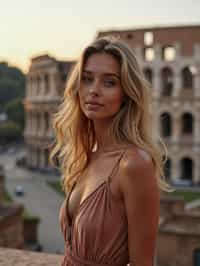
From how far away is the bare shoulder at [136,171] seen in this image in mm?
2443

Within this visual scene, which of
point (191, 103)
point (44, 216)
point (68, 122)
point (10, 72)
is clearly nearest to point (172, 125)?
point (191, 103)

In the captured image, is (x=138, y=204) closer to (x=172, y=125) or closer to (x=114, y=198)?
(x=114, y=198)

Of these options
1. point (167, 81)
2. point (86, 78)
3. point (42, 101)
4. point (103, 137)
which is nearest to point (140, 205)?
point (103, 137)

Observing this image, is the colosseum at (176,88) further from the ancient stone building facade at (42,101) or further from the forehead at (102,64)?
the forehead at (102,64)

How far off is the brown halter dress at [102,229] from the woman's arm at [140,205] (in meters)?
0.08

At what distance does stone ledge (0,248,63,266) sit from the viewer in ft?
14.8

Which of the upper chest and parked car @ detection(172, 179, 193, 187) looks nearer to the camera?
the upper chest

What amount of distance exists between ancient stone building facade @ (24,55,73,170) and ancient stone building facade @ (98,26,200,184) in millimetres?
7947

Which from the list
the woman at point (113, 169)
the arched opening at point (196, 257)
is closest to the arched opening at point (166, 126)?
the arched opening at point (196, 257)

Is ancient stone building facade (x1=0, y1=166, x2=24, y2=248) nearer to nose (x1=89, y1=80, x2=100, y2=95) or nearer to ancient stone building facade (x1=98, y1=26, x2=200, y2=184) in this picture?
nose (x1=89, y1=80, x2=100, y2=95)

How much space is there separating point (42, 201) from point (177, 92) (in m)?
13.7

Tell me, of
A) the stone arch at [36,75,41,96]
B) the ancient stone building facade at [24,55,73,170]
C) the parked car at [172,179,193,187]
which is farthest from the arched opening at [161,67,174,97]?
the stone arch at [36,75,41,96]

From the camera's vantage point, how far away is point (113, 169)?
8.53 ft

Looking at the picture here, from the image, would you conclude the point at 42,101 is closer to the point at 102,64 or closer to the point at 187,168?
the point at 187,168
